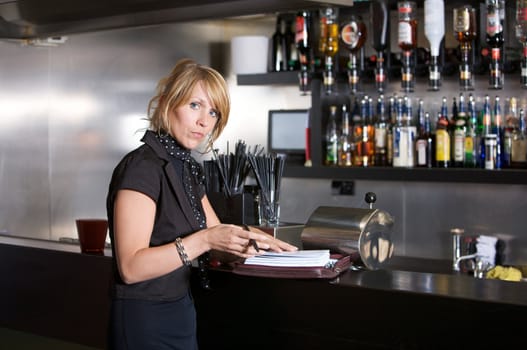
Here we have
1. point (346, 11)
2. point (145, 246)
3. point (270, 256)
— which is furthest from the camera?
point (346, 11)

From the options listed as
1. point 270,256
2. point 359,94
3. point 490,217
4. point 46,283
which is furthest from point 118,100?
point 270,256

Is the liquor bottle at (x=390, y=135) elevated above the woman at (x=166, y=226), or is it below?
above

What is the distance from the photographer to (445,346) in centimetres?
169

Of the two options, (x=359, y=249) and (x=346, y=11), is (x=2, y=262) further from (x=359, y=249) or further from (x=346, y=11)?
(x=346, y=11)

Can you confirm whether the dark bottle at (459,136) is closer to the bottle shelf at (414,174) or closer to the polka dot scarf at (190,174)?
the bottle shelf at (414,174)

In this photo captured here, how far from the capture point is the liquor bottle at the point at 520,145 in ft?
12.0

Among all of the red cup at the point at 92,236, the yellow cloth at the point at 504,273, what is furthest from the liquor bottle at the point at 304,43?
the red cup at the point at 92,236

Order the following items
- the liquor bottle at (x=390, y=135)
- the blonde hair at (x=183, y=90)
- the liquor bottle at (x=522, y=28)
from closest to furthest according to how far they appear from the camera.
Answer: the blonde hair at (x=183, y=90) → the liquor bottle at (x=522, y=28) → the liquor bottle at (x=390, y=135)

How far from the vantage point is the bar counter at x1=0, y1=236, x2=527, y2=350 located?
166cm

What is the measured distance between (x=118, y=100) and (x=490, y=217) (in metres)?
2.00

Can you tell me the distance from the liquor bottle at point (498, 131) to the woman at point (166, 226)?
2141mm

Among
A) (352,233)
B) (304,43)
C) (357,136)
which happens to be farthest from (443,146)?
(352,233)

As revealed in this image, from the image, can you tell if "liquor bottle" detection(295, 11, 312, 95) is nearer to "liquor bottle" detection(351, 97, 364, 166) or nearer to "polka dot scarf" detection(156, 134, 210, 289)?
"liquor bottle" detection(351, 97, 364, 166)

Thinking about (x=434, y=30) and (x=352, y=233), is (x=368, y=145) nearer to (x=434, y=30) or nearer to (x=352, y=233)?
(x=434, y=30)
